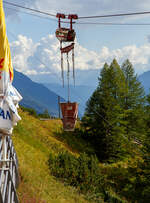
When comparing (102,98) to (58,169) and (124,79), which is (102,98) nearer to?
(124,79)

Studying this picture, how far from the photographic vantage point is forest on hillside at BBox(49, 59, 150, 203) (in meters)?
19.2

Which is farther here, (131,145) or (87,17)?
(131,145)

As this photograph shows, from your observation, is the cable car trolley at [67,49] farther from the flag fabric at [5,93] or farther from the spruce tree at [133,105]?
the spruce tree at [133,105]

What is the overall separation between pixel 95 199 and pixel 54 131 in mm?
19754

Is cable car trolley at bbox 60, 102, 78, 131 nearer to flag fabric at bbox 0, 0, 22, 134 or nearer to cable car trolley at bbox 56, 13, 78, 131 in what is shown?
cable car trolley at bbox 56, 13, 78, 131

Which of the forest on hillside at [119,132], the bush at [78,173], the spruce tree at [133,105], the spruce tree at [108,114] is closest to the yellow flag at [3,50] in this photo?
the bush at [78,173]

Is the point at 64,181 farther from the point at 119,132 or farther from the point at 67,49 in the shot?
the point at 119,132

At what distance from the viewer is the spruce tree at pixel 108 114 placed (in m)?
28.6

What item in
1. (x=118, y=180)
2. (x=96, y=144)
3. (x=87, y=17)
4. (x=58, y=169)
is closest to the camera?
(x=87, y=17)

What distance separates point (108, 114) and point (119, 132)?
254 cm

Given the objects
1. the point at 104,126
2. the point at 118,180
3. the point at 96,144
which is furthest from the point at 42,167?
the point at 96,144

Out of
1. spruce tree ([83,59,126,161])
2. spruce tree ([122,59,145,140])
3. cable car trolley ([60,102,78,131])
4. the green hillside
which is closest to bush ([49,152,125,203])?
the green hillside

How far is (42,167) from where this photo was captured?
1501cm

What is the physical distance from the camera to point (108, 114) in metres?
28.4
